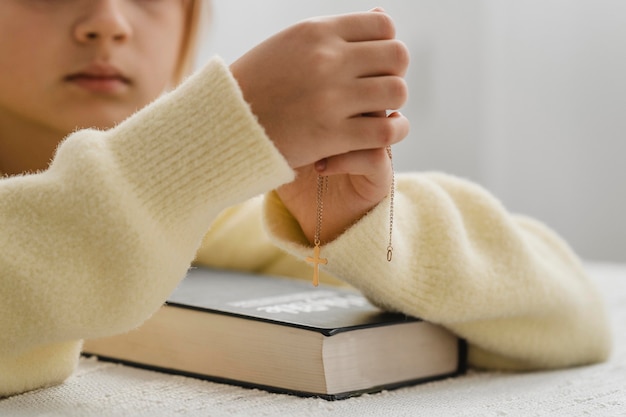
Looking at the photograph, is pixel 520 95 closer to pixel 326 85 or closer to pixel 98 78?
pixel 98 78

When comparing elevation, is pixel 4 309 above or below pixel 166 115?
below

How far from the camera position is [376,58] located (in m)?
0.43

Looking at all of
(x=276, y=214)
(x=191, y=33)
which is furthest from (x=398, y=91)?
(x=191, y=33)

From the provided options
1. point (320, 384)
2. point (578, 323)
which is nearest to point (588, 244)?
point (578, 323)

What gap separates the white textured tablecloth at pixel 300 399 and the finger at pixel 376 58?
0.18 meters

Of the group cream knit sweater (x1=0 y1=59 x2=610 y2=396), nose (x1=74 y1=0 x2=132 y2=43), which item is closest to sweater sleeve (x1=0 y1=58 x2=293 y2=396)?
cream knit sweater (x1=0 y1=59 x2=610 y2=396)

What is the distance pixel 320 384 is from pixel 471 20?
4.63 feet

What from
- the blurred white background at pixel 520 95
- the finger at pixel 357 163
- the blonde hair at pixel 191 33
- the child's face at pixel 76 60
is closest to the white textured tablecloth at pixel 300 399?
the finger at pixel 357 163

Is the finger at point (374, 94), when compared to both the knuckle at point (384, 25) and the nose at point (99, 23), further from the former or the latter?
the nose at point (99, 23)

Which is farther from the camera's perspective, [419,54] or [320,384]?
[419,54]

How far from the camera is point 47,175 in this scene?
427 mm

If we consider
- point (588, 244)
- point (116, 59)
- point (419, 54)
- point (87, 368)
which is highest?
point (419, 54)

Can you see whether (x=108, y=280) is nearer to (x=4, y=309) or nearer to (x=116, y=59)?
(x=4, y=309)

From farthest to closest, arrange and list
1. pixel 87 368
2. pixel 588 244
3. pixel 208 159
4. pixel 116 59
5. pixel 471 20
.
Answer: pixel 471 20 → pixel 588 244 → pixel 116 59 → pixel 87 368 → pixel 208 159
